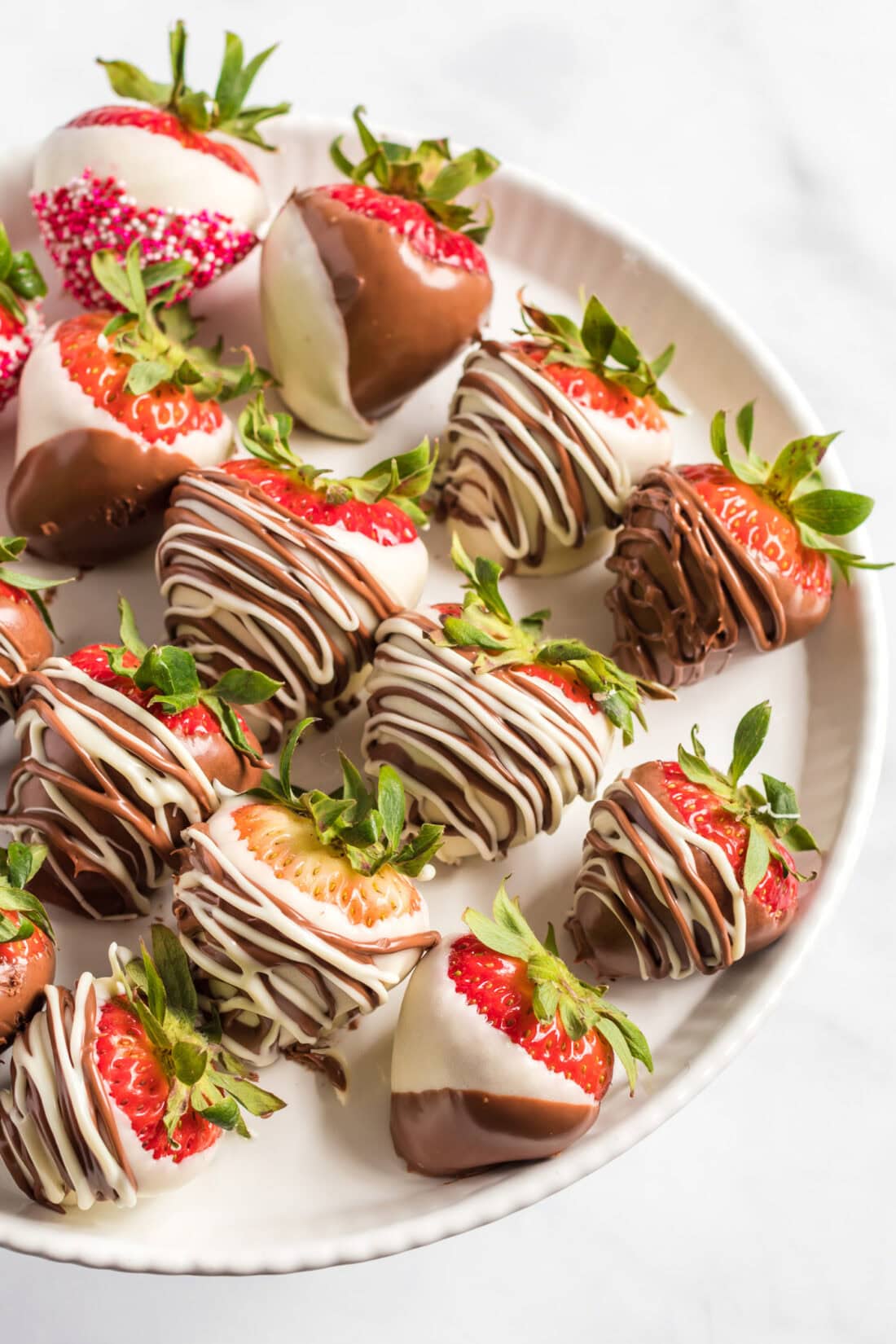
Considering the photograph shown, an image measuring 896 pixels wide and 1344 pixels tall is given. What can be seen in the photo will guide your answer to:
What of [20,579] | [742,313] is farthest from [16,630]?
[742,313]

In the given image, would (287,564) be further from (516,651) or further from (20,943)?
(20,943)

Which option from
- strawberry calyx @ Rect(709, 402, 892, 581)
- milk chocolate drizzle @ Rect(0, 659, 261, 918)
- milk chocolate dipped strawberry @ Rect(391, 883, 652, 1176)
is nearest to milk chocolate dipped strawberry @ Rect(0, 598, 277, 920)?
milk chocolate drizzle @ Rect(0, 659, 261, 918)

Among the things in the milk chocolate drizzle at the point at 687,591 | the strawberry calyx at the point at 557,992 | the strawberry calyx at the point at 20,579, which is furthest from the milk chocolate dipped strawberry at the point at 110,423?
the strawberry calyx at the point at 557,992

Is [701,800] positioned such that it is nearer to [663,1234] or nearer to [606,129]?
[663,1234]

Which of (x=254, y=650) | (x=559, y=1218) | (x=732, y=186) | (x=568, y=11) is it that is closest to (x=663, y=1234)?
(x=559, y=1218)

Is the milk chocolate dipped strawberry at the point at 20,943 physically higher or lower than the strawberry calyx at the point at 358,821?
lower

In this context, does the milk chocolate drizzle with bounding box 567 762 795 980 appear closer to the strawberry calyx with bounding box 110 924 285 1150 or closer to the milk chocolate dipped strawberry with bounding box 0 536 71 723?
the strawberry calyx with bounding box 110 924 285 1150

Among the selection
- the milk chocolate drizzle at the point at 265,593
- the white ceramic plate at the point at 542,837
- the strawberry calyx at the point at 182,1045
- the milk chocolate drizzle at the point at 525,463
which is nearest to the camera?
the strawberry calyx at the point at 182,1045

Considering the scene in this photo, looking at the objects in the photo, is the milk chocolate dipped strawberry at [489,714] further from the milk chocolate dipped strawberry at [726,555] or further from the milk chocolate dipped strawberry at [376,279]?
the milk chocolate dipped strawberry at [376,279]
